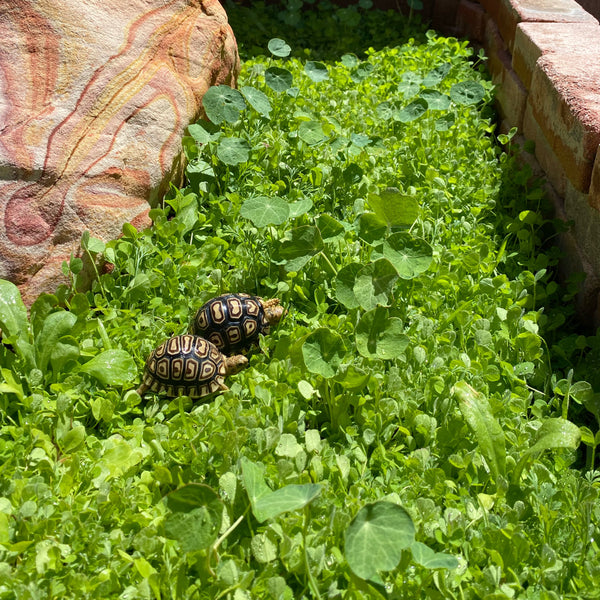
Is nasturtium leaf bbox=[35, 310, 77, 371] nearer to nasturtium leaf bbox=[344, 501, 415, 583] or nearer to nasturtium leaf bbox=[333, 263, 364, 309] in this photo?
nasturtium leaf bbox=[333, 263, 364, 309]

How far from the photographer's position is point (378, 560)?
1.69 m

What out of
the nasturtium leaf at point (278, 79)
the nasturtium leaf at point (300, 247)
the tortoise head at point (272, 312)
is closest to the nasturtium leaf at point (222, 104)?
the nasturtium leaf at point (278, 79)

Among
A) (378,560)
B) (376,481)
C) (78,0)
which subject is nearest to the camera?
(378,560)

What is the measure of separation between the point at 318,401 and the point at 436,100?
96.0 inches

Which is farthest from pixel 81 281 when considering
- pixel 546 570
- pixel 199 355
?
pixel 546 570

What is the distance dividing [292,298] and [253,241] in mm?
427

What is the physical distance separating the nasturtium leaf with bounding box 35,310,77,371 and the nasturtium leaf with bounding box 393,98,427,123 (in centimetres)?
235

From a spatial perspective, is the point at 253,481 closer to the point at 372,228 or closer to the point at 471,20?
the point at 372,228

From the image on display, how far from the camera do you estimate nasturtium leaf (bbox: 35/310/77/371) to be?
2652mm

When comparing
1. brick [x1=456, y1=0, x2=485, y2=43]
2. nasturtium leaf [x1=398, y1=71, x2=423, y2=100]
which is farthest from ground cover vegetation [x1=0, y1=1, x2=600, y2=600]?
brick [x1=456, y1=0, x2=485, y2=43]

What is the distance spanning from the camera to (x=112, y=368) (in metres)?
2.64

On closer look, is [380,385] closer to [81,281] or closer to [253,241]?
[253,241]

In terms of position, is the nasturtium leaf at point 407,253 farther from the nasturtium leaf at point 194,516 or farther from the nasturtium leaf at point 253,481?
the nasturtium leaf at point 194,516

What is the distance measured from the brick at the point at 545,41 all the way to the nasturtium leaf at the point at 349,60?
1.15 metres
